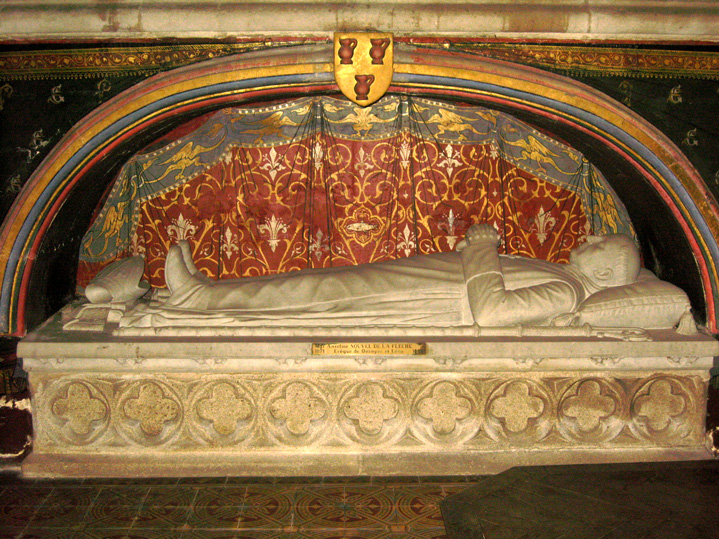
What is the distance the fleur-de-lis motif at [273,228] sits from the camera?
4840mm

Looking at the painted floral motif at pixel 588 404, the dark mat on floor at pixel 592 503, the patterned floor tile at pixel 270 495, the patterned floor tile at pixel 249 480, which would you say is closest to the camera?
the dark mat on floor at pixel 592 503

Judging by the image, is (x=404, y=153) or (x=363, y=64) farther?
(x=404, y=153)

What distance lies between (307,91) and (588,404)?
216cm

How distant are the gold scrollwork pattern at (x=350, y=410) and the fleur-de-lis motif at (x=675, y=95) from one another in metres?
1.41

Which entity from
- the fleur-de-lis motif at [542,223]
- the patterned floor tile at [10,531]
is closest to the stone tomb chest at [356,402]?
the patterned floor tile at [10,531]

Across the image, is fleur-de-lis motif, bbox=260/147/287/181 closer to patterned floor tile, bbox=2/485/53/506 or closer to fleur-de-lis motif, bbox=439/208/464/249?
fleur-de-lis motif, bbox=439/208/464/249

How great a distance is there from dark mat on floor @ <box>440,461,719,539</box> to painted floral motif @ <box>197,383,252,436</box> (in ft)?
3.56

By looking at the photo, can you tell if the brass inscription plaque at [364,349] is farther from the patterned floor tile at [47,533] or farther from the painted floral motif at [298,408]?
the patterned floor tile at [47,533]

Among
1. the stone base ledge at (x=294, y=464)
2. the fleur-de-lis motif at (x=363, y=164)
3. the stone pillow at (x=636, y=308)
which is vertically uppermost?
the fleur-de-lis motif at (x=363, y=164)

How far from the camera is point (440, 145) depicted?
4766 millimetres

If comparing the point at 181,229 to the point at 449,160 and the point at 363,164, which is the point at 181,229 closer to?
the point at 363,164

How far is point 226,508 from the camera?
3.70m

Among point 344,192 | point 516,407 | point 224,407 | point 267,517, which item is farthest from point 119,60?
point 516,407

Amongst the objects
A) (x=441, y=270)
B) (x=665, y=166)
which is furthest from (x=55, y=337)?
(x=665, y=166)
